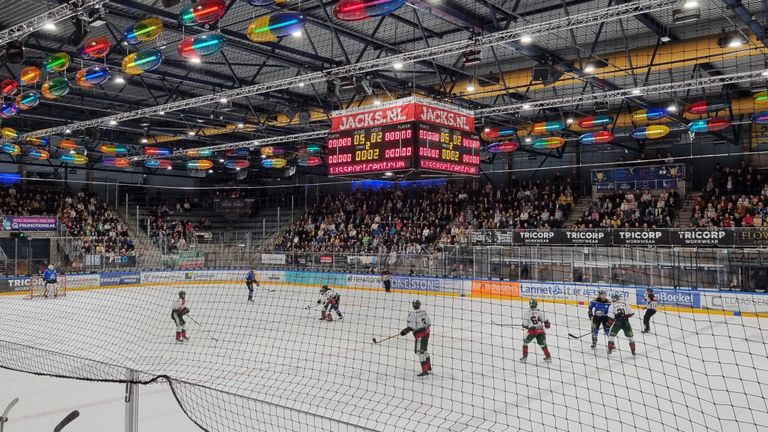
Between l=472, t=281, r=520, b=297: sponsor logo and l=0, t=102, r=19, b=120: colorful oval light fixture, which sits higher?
l=0, t=102, r=19, b=120: colorful oval light fixture

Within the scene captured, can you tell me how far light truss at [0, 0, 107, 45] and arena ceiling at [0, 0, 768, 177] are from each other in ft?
0.73

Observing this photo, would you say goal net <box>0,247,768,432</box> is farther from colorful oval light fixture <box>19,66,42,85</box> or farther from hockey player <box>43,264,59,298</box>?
colorful oval light fixture <box>19,66,42,85</box>

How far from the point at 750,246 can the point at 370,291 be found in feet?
41.7

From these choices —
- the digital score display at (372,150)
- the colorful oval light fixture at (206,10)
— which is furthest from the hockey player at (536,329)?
the colorful oval light fixture at (206,10)

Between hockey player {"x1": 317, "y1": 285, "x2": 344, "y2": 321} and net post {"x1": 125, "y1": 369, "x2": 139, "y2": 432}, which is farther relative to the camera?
hockey player {"x1": 317, "y1": 285, "x2": 344, "y2": 321}

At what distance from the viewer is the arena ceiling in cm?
1378

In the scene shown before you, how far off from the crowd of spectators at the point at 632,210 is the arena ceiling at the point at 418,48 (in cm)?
387

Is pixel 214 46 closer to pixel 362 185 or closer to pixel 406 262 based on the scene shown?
pixel 406 262

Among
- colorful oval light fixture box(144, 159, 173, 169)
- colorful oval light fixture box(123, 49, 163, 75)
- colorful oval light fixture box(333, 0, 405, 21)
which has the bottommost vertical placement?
colorful oval light fixture box(333, 0, 405, 21)

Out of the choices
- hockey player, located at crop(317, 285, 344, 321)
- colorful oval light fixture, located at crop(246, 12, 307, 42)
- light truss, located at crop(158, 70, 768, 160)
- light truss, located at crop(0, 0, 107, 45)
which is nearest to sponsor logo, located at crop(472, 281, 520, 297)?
light truss, located at crop(158, 70, 768, 160)

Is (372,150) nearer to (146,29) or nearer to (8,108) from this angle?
(146,29)

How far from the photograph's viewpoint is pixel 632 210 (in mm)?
23016

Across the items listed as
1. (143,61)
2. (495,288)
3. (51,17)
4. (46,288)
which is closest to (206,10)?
(143,61)

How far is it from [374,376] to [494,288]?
35.3 feet
